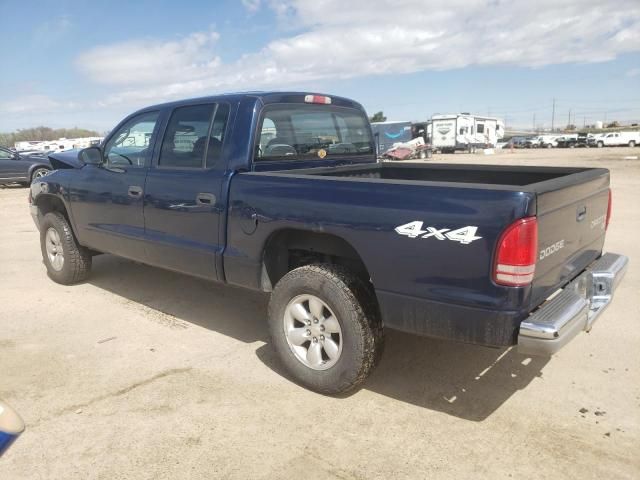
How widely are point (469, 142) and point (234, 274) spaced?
147 feet

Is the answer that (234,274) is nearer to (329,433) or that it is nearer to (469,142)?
(329,433)

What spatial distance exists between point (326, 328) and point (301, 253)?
67 centimetres

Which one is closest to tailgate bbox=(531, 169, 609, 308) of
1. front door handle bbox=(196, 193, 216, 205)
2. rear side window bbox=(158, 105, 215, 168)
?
front door handle bbox=(196, 193, 216, 205)

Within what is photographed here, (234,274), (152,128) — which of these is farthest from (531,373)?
(152,128)

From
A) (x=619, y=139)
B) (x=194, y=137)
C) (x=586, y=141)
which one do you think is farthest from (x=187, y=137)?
(x=586, y=141)

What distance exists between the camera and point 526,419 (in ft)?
10.1

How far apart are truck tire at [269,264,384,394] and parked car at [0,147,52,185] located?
50.9ft

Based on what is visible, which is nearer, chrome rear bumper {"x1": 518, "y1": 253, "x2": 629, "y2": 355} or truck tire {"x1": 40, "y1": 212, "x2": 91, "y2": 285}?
chrome rear bumper {"x1": 518, "y1": 253, "x2": 629, "y2": 355}

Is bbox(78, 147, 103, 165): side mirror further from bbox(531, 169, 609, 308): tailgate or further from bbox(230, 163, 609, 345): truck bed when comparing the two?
bbox(531, 169, 609, 308): tailgate

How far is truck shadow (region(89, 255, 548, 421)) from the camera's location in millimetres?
3373

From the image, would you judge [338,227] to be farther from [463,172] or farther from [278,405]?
[463,172]

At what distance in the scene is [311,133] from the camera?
450cm

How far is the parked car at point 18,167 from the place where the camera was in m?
16.4

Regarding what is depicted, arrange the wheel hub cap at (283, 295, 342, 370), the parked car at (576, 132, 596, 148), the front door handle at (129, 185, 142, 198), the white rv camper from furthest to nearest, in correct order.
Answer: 1. the parked car at (576, 132, 596, 148)
2. the white rv camper
3. the front door handle at (129, 185, 142, 198)
4. the wheel hub cap at (283, 295, 342, 370)
